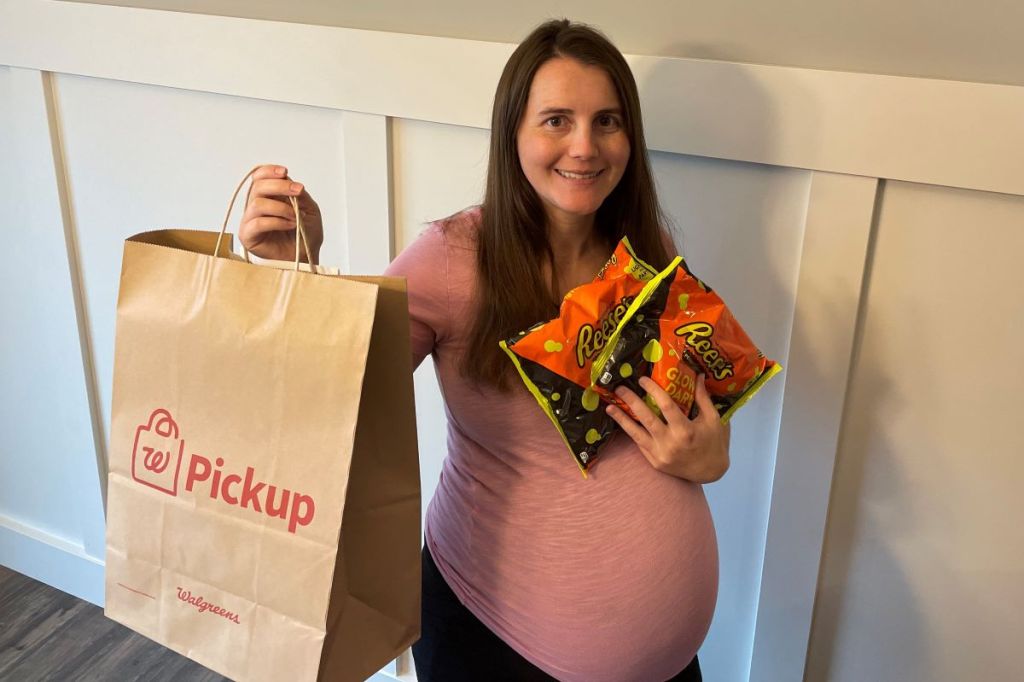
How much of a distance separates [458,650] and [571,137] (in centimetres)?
61

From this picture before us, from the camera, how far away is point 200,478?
839 millimetres

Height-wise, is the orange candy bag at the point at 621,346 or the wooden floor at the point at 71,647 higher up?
the orange candy bag at the point at 621,346

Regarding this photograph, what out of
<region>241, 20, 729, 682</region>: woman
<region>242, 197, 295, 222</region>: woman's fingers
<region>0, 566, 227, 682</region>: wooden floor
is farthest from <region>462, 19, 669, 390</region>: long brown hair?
<region>0, 566, 227, 682</region>: wooden floor

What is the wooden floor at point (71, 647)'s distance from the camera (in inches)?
69.6

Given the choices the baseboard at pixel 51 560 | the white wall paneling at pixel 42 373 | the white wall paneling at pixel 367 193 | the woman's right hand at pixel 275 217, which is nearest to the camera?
the woman's right hand at pixel 275 217

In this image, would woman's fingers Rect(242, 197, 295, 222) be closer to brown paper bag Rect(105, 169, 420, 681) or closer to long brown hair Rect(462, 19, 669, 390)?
brown paper bag Rect(105, 169, 420, 681)

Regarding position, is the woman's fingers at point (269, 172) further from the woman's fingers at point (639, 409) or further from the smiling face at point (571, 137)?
the woman's fingers at point (639, 409)

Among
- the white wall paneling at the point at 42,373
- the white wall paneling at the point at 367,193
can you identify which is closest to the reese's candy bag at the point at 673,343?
the white wall paneling at the point at 367,193

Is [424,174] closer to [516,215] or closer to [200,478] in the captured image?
[516,215]

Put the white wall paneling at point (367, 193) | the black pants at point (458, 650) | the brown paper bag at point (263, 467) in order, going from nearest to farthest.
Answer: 1. the brown paper bag at point (263, 467)
2. the black pants at point (458, 650)
3. the white wall paneling at point (367, 193)

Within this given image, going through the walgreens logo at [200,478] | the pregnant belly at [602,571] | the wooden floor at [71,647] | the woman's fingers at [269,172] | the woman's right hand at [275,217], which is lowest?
the wooden floor at [71,647]

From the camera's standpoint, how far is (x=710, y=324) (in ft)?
3.00

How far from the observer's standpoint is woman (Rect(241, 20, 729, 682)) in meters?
0.95

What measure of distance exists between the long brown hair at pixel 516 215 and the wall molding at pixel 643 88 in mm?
177
